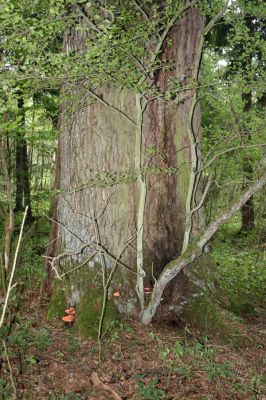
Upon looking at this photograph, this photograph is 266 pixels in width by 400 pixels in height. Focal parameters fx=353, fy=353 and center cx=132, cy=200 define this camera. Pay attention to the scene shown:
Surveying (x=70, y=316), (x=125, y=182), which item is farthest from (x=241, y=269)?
(x=70, y=316)

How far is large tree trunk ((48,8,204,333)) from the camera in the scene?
12.6 ft

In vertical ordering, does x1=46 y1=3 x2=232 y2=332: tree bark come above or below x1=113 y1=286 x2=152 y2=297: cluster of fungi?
above

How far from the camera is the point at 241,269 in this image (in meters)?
7.25

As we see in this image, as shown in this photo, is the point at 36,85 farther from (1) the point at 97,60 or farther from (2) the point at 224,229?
(2) the point at 224,229

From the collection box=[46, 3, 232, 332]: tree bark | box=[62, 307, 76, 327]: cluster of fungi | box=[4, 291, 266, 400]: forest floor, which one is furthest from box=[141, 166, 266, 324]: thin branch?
box=[62, 307, 76, 327]: cluster of fungi

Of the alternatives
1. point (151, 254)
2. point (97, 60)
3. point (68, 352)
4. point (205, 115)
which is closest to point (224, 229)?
point (205, 115)

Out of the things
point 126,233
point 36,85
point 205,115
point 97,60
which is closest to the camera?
point 97,60

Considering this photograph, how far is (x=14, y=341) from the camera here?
11.2 feet

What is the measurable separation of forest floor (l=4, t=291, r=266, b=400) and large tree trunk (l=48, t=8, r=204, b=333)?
12.1 inches

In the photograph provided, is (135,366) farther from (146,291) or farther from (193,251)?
(193,251)

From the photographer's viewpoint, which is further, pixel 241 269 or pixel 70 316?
pixel 241 269

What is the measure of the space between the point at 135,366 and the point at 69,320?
849 mm

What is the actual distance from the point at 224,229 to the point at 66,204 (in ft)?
25.0

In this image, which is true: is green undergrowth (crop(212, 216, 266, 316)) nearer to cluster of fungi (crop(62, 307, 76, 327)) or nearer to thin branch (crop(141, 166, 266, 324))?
thin branch (crop(141, 166, 266, 324))
